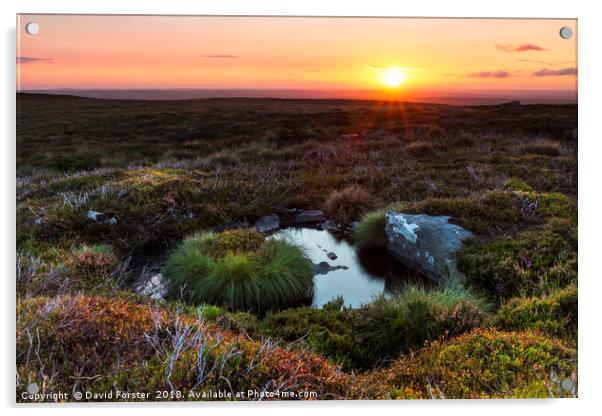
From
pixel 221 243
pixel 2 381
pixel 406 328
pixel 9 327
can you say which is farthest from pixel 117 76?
pixel 406 328

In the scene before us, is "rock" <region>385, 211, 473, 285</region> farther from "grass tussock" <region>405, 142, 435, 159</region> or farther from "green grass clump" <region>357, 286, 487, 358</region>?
"green grass clump" <region>357, 286, 487, 358</region>

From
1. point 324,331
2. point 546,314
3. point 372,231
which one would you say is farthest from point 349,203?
point 546,314

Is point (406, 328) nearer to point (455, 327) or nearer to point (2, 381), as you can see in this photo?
point (455, 327)

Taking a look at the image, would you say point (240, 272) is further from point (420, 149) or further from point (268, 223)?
point (420, 149)

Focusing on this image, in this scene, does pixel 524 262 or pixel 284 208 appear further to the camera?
pixel 284 208

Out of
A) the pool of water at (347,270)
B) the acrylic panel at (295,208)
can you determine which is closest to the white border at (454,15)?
the acrylic panel at (295,208)

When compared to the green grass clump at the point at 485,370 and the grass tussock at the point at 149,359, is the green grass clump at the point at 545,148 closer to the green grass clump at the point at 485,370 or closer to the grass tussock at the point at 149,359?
the green grass clump at the point at 485,370

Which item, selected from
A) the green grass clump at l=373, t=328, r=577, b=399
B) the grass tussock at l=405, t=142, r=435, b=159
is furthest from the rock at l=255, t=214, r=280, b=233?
the green grass clump at l=373, t=328, r=577, b=399

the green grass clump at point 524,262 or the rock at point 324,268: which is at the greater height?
the green grass clump at point 524,262
